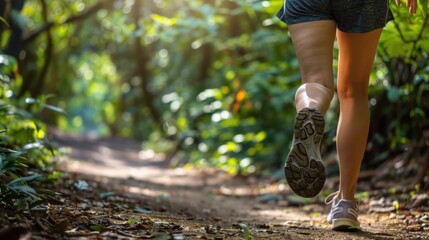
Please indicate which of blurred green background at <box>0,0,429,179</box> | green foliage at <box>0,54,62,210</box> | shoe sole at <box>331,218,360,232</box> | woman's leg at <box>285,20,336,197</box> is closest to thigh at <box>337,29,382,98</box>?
woman's leg at <box>285,20,336,197</box>

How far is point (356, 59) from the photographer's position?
105 inches

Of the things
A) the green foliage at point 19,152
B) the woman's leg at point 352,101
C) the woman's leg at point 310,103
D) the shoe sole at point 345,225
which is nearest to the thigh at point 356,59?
the woman's leg at point 352,101

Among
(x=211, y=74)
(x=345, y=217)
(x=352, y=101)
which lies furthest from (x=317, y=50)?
(x=211, y=74)

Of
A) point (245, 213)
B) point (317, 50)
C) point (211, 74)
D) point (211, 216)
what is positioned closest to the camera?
point (317, 50)

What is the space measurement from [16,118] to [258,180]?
119 inches

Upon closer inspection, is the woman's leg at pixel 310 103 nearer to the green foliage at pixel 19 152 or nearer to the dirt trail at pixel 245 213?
the dirt trail at pixel 245 213

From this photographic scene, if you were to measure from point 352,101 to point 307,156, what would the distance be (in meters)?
0.54

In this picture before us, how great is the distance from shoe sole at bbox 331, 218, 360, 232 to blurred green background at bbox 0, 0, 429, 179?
133 cm

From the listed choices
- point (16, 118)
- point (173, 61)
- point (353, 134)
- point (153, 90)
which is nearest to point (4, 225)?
point (353, 134)

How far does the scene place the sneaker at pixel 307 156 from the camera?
2291 mm

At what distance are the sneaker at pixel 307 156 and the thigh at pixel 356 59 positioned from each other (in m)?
0.45

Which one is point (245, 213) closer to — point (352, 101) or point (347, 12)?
point (352, 101)

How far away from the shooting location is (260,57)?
26.1 feet

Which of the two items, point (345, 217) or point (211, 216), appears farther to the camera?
point (211, 216)
